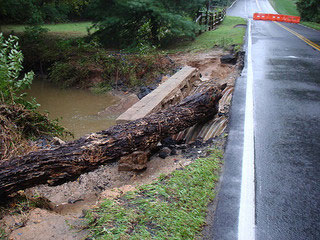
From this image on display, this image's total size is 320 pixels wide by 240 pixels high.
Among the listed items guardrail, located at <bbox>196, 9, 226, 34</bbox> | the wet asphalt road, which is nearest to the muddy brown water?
the wet asphalt road

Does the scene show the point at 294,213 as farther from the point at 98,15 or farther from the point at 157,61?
the point at 98,15

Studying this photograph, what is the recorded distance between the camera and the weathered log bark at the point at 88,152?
3549mm

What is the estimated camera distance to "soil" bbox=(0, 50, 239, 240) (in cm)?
309

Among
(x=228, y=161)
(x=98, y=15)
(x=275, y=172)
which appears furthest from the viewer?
(x=98, y=15)

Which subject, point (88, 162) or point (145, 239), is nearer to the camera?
point (145, 239)

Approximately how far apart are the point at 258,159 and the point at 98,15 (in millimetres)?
12584

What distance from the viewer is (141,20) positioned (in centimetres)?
1602

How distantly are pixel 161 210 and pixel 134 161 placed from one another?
6.32 ft

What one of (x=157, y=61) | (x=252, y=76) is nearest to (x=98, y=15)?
(x=157, y=61)

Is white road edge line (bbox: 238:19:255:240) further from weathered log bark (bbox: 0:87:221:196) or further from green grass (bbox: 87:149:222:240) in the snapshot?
weathered log bark (bbox: 0:87:221:196)

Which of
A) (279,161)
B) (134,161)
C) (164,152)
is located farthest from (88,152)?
(279,161)

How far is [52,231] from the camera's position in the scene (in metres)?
3.11

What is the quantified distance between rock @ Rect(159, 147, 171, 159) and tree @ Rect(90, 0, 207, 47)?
9.53 metres

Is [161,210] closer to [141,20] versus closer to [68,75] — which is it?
[68,75]
